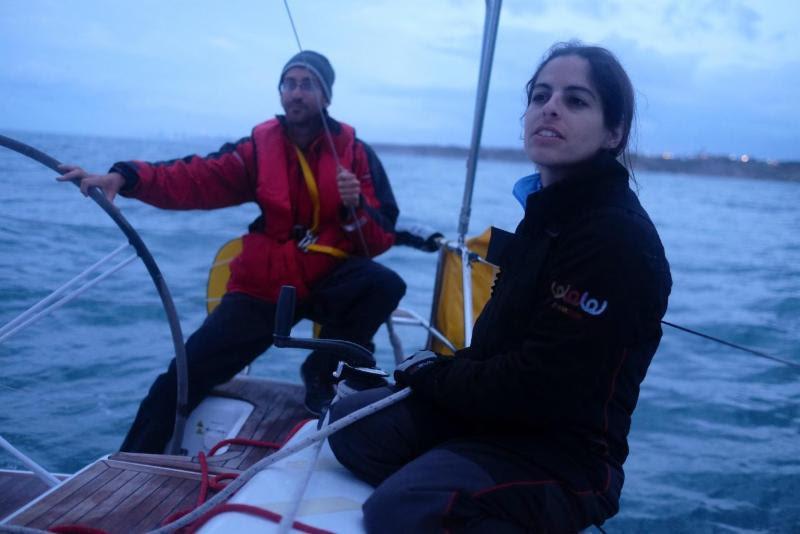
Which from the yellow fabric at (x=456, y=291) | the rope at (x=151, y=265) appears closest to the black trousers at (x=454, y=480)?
the rope at (x=151, y=265)

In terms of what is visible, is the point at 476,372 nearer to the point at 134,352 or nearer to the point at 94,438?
the point at 94,438

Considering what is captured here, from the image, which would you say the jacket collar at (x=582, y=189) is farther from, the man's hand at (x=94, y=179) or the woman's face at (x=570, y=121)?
the man's hand at (x=94, y=179)

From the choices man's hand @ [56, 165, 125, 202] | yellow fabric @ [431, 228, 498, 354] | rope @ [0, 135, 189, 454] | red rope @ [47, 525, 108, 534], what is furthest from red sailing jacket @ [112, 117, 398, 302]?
red rope @ [47, 525, 108, 534]

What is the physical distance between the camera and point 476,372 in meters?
1.45

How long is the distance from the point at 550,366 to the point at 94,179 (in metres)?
1.58

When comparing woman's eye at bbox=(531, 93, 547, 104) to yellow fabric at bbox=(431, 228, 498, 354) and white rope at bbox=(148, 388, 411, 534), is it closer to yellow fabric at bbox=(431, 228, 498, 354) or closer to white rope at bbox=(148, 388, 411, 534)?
white rope at bbox=(148, 388, 411, 534)

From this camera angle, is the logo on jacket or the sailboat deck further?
the sailboat deck

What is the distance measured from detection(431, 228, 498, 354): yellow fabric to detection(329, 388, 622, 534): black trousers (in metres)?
1.56

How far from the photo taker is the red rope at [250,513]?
129cm

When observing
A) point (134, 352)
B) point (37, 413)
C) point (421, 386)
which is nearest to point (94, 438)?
point (37, 413)

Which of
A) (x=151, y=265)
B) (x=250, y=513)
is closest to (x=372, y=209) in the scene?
(x=151, y=265)

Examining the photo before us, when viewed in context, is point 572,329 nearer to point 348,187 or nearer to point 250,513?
point 250,513

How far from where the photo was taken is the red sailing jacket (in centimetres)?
285

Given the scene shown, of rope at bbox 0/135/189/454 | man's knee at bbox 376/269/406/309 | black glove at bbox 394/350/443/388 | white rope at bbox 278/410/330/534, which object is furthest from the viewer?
man's knee at bbox 376/269/406/309
